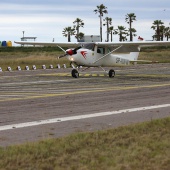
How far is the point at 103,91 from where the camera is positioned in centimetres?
2006

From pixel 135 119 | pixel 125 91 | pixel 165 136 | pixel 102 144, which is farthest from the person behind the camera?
pixel 125 91

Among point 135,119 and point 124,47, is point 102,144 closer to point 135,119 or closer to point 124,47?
point 135,119


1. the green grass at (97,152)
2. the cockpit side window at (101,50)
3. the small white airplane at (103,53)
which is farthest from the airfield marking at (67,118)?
the cockpit side window at (101,50)

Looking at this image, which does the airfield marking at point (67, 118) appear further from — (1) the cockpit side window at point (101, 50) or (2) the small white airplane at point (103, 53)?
(1) the cockpit side window at point (101, 50)

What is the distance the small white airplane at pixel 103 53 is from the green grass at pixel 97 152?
20.2 m

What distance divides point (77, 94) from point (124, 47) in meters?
14.8

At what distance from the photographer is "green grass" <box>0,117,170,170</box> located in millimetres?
7078

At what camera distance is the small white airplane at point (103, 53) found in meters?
29.8

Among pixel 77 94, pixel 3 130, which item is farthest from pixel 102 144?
pixel 77 94

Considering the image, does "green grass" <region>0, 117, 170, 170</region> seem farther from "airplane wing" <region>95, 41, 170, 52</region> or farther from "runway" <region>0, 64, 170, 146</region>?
"airplane wing" <region>95, 41, 170, 52</region>

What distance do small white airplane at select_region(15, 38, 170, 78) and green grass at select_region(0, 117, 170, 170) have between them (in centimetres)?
2017

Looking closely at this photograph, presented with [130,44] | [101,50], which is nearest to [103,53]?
[101,50]

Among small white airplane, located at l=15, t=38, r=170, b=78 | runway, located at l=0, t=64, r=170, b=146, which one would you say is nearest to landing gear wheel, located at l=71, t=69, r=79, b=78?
small white airplane, located at l=15, t=38, r=170, b=78

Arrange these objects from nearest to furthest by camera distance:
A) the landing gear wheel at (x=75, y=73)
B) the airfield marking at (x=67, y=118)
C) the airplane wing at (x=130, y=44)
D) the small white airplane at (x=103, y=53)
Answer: the airfield marking at (x=67, y=118) → the landing gear wheel at (x=75, y=73) → the small white airplane at (x=103, y=53) → the airplane wing at (x=130, y=44)
